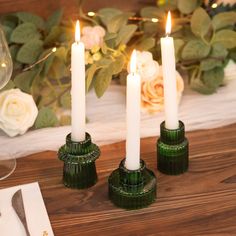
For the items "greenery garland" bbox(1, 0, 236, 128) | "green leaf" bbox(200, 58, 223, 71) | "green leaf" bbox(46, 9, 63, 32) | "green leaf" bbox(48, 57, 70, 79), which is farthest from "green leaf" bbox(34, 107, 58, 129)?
"green leaf" bbox(200, 58, 223, 71)

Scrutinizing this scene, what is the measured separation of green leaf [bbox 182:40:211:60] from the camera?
115cm

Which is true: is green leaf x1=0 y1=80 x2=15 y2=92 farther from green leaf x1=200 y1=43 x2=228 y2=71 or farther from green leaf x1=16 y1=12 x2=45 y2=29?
green leaf x1=200 y1=43 x2=228 y2=71

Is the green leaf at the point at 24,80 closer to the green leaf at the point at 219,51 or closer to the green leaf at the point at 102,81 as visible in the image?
the green leaf at the point at 102,81

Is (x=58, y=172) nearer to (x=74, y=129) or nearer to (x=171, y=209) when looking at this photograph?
(x=74, y=129)

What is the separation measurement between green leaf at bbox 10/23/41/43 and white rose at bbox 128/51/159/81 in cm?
22

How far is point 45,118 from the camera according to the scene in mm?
1055

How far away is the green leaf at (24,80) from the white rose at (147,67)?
21cm

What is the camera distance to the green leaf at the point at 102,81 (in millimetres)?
1030

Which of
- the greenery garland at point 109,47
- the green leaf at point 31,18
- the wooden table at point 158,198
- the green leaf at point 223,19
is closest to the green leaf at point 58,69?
the greenery garland at point 109,47

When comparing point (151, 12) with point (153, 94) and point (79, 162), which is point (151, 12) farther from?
point (79, 162)

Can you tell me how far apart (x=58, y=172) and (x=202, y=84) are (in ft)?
1.28

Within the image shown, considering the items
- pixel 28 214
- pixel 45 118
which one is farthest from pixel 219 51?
pixel 28 214

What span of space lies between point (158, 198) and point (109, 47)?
1.13ft

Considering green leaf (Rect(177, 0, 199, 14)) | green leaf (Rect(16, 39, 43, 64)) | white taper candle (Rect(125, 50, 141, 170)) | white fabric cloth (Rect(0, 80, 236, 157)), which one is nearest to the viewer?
white taper candle (Rect(125, 50, 141, 170))
